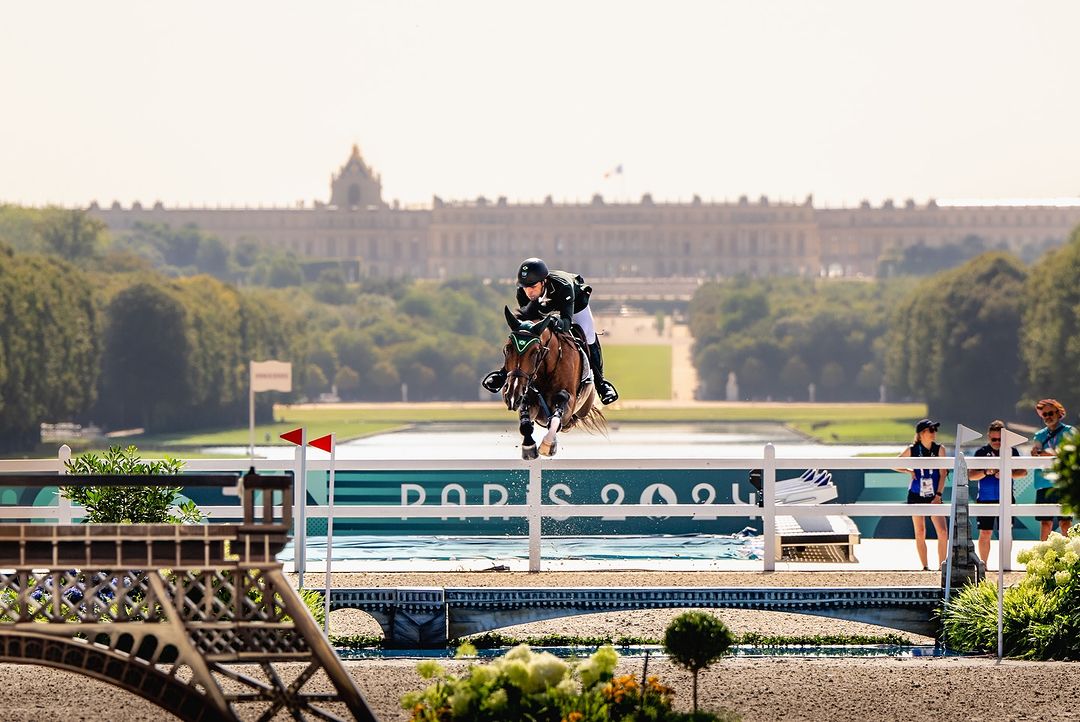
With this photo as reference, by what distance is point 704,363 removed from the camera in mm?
133375

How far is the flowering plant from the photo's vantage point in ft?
36.1

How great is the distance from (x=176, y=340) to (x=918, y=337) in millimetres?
31834

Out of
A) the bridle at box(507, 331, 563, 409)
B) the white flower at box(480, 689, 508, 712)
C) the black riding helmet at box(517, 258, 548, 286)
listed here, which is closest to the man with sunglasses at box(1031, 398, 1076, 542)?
the black riding helmet at box(517, 258, 548, 286)

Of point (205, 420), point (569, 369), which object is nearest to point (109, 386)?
point (205, 420)

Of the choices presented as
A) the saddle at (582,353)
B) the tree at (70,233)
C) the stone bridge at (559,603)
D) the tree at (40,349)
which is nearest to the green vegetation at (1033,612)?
the stone bridge at (559,603)

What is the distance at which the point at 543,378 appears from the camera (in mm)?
16781

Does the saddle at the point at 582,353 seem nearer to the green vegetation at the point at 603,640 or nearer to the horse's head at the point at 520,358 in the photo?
the horse's head at the point at 520,358

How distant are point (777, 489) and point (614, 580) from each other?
20.5ft

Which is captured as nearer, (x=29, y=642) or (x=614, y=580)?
(x=29, y=642)

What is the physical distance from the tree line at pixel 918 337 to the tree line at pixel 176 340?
15124 millimetres

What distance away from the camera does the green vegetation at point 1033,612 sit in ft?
53.8

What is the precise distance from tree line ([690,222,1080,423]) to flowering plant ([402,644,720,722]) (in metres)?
62.1

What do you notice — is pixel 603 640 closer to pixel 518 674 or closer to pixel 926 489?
pixel 926 489

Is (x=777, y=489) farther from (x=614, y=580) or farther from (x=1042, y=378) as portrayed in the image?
(x=1042, y=378)
